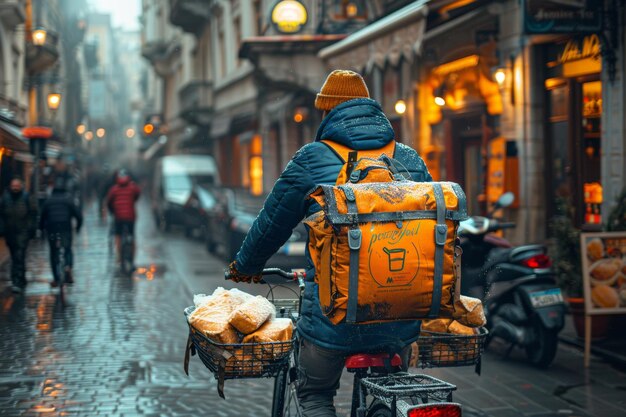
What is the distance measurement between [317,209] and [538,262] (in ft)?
15.7

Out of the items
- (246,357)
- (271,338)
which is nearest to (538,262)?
(271,338)

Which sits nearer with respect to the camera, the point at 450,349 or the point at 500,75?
the point at 450,349

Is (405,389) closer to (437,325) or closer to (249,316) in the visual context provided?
(249,316)

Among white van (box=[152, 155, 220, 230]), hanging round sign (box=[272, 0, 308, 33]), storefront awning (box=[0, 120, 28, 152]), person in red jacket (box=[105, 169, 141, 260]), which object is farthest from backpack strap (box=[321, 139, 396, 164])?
white van (box=[152, 155, 220, 230])

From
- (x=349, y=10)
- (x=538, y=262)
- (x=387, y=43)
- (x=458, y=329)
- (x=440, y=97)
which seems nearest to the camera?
(x=458, y=329)

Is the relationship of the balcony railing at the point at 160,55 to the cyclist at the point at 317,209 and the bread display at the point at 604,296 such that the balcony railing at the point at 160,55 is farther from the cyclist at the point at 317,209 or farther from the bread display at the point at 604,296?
the cyclist at the point at 317,209

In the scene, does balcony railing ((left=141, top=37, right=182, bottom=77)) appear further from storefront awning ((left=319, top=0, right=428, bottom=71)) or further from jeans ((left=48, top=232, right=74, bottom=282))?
jeans ((left=48, top=232, right=74, bottom=282))

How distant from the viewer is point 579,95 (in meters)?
13.1

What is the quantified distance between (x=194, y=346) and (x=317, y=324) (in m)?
0.63

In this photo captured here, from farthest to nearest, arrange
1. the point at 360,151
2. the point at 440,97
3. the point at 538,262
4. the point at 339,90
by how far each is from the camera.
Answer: the point at 440,97 < the point at 538,262 < the point at 339,90 < the point at 360,151

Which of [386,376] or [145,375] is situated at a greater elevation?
[386,376]

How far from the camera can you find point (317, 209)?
3.74 meters

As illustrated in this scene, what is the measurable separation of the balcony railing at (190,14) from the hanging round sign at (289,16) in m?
15.9

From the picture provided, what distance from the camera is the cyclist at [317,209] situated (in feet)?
12.1
